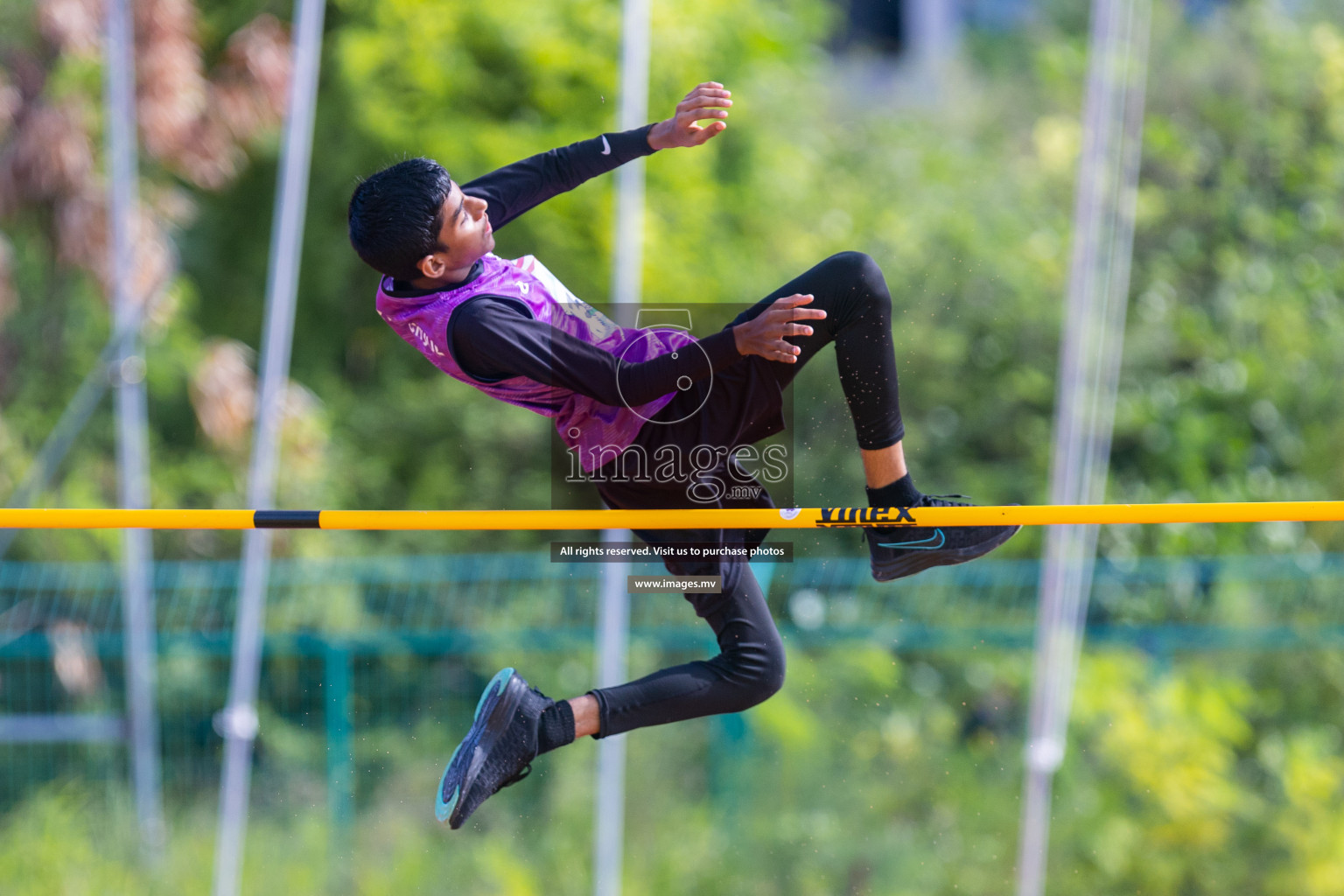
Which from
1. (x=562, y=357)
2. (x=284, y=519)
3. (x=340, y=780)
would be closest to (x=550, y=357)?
(x=562, y=357)

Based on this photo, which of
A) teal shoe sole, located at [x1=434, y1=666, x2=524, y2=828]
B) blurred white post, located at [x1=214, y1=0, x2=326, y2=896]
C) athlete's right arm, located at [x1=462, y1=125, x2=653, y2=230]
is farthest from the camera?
blurred white post, located at [x1=214, y1=0, x2=326, y2=896]

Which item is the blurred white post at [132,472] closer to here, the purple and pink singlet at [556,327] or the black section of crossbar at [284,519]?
the black section of crossbar at [284,519]

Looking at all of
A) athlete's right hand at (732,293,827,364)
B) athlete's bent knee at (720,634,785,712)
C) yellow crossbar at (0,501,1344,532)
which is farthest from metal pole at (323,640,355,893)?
athlete's right hand at (732,293,827,364)

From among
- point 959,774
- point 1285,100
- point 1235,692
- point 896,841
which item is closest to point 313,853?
point 896,841

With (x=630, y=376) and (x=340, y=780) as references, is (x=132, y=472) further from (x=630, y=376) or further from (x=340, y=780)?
(x=630, y=376)

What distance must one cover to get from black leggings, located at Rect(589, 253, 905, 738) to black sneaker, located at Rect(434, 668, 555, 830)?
0.17 meters

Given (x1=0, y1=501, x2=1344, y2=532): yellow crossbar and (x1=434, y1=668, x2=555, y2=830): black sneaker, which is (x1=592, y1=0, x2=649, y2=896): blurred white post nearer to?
(x1=434, y1=668, x2=555, y2=830): black sneaker

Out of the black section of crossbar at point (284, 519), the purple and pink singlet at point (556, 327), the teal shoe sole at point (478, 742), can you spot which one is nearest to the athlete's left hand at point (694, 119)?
the purple and pink singlet at point (556, 327)

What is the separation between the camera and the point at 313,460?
24.1 feet

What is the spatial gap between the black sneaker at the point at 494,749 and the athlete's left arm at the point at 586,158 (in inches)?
43.8

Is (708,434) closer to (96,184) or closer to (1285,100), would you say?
(96,184)

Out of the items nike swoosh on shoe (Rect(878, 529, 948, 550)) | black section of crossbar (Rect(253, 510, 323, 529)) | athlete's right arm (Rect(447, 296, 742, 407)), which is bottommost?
nike swoosh on shoe (Rect(878, 529, 948, 550))

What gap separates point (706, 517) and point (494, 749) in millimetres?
735

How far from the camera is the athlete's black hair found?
2.47 m
